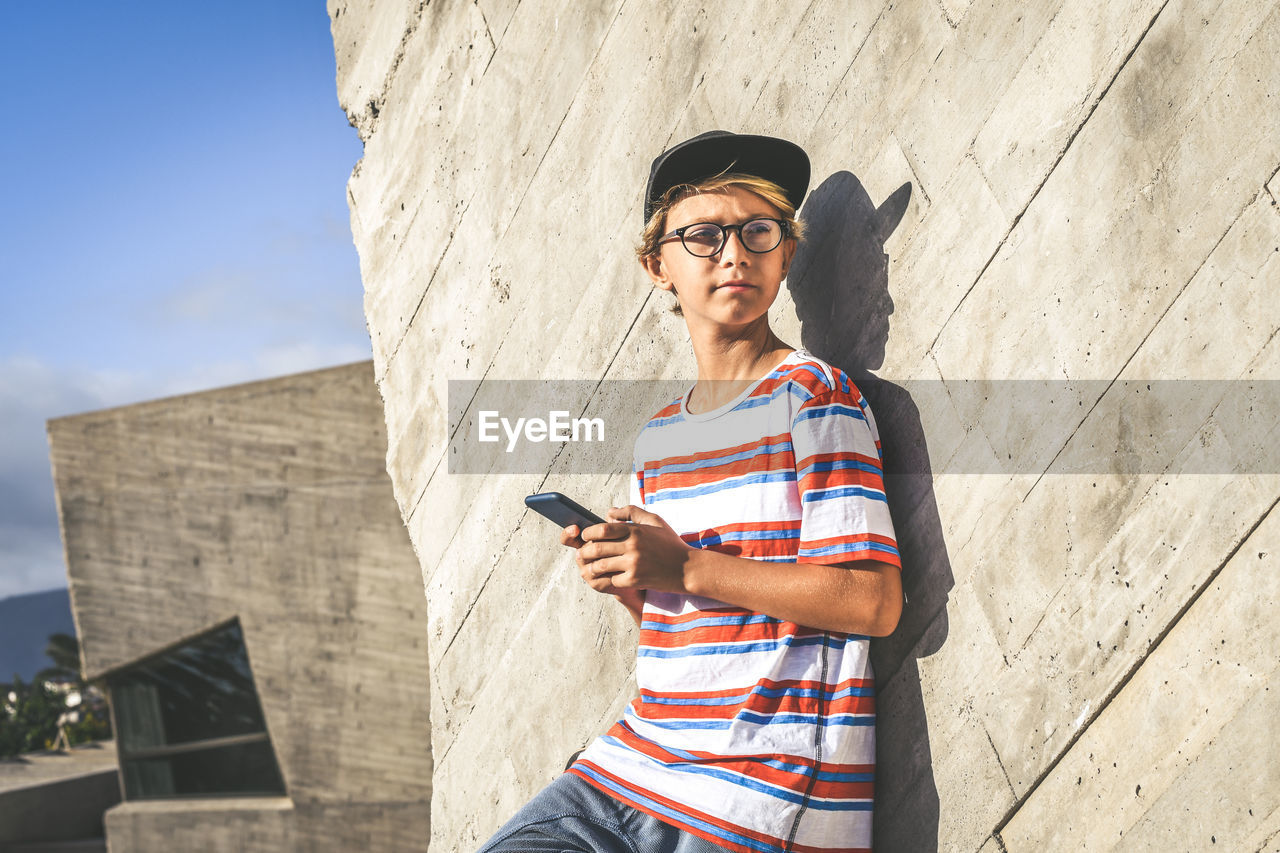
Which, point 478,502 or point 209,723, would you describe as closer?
point 478,502

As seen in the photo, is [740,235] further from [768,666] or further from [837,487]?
[768,666]

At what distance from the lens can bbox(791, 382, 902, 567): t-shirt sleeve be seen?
5.66 ft

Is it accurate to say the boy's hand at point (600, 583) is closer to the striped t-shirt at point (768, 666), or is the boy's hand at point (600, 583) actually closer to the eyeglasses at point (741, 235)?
the striped t-shirt at point (768, 666)

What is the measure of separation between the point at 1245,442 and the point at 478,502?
2.45m

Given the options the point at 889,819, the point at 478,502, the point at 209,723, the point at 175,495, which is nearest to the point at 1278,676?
the point at 889,819

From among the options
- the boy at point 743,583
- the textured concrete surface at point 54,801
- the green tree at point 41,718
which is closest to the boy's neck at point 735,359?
the boy at point 743,583

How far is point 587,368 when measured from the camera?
3014mm

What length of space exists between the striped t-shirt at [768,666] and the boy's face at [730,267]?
0.53 feet

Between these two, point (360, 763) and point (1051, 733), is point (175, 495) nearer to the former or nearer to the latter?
point (360, 763)

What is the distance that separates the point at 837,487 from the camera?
175 cm

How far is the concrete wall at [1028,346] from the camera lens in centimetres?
159
